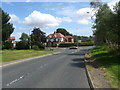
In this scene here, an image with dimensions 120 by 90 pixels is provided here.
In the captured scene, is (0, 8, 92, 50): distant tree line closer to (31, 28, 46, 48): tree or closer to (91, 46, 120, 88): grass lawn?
(31, 28, 46, 48): tree

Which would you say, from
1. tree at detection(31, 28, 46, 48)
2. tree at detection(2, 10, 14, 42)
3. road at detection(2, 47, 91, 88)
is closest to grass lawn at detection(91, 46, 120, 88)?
road at detection(2, 47, 91, 88)

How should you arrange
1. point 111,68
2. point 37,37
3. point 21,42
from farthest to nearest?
point 37,37
point 21,42
point 111,68

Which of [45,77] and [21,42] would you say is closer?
[45,77]

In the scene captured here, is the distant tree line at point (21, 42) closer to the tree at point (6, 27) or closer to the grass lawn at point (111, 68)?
the tree at point (6, 27)

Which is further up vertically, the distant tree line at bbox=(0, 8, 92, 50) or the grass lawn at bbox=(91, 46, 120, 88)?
the distant tree line at bbox=(0, 8, 92, 50)

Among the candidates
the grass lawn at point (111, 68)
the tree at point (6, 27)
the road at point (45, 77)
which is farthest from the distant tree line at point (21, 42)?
the road at point (45, 77)

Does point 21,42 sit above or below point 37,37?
below

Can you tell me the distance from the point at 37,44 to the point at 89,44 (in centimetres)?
3921

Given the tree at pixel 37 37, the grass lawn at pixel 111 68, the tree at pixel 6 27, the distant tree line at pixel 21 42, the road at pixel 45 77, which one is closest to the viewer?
the road at pixel 45 77

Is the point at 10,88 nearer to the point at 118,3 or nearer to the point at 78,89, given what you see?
the point at 78,89

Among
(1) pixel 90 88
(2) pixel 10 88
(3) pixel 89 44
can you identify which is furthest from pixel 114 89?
(3) pixel 89 44

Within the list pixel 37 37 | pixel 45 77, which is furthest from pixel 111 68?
pixel 37 37

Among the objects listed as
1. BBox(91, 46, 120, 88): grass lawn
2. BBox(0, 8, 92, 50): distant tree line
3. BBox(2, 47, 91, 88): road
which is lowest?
BBox(2, 47, 91, 88): road

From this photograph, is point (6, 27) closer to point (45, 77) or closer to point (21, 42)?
point (21, 42)
